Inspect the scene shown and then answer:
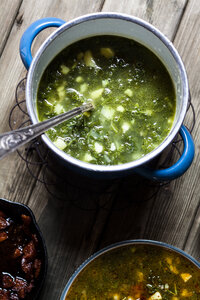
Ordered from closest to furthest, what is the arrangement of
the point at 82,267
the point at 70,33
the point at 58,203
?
the point at 70,33 → the point at 82,267 → the point at 58,203

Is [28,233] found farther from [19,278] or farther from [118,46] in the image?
[118,46]

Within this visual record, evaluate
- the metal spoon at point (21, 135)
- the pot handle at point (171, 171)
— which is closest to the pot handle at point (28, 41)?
the metal spoon at point (21, 135)

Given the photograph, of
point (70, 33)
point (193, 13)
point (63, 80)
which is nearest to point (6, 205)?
point (63, 80)

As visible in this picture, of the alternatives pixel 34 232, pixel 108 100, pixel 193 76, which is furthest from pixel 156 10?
pixel 34 232

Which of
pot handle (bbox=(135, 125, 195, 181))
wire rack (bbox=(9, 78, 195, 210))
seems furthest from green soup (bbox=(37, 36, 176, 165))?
wire rack (bbox=(9, 78, 195, 210))

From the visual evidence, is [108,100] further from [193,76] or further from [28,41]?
[193,76]
